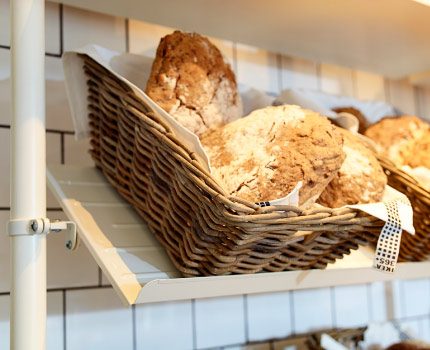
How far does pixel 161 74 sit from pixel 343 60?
60 centimetres

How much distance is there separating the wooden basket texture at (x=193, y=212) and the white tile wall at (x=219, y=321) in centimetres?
34

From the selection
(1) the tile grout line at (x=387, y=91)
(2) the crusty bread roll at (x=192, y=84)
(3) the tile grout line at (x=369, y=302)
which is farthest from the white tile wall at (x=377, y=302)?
(2) the crusty bread roll at (x=192, y=84)

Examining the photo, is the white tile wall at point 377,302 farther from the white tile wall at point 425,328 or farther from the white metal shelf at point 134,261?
the white metal shelf at point 134,261

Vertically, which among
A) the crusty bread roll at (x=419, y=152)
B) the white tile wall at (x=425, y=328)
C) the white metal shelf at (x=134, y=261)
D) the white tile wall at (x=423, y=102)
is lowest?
the white tile wall at (x=425, y=328)

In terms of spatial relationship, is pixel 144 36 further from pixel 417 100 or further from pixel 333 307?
pixel 417 100

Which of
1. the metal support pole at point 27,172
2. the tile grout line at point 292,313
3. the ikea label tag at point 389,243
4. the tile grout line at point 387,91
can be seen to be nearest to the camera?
the metal support pole at point 27,172

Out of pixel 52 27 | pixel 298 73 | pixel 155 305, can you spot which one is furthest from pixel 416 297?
pixel 52 27

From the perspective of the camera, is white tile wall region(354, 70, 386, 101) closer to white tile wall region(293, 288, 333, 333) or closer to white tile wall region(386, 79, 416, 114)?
white tile wall region(386, 79, 416, 114)

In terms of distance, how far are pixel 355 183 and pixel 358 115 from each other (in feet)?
1.24

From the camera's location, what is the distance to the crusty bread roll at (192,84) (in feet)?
Answer: 2.62

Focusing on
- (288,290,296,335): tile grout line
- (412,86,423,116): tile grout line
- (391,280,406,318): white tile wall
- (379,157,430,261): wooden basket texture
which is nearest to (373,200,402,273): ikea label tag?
(379,157,430,261): wooden basket texture

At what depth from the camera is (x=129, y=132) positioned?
30.7 inches

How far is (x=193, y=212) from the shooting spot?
0.70 meters

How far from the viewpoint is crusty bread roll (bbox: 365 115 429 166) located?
1.04 meters
